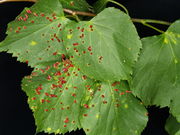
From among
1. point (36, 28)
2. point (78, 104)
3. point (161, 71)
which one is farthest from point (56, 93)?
point (161, 71)

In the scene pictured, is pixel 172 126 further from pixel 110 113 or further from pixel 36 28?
pixel 36 28

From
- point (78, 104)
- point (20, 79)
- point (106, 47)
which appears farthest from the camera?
point (20, 79)

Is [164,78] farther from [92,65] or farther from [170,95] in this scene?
[92,65]

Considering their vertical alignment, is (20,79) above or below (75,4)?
below

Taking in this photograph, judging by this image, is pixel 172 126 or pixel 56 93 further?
pixel 172 126

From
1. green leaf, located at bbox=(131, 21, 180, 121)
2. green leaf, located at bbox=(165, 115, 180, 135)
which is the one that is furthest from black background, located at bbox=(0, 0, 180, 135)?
green leaf, located at bbox=(131, 21, 180, 121)

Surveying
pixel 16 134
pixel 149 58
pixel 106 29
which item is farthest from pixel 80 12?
pixel 16 134
